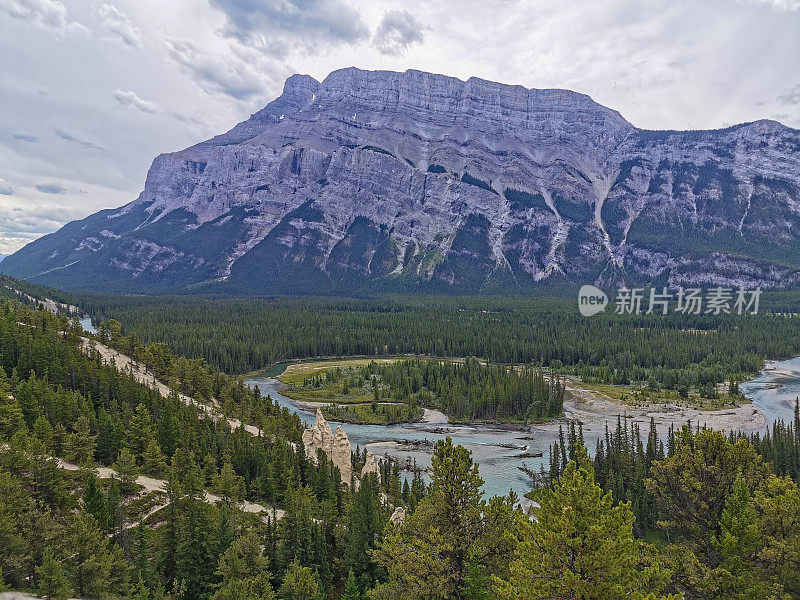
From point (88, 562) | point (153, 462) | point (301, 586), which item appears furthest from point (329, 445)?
point (88, 562)

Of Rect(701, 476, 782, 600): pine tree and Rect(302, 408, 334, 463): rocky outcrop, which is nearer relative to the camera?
Rect(701, 476, 782, 600): pine tree

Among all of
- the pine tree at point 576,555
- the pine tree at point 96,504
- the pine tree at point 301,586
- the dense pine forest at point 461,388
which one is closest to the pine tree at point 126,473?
the pine tree at point 96,504

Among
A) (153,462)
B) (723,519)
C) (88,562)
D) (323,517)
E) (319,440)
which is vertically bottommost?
(323,517)

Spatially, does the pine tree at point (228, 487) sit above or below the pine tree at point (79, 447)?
below

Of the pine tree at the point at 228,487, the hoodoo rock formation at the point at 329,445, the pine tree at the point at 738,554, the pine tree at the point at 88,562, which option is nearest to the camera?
the pine tree at the point at 738,554

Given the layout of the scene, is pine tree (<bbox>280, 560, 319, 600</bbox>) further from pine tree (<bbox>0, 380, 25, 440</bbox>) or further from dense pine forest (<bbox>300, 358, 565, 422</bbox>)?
dense pine forest (<bbox>300, 358, 565, 422</bbox>)

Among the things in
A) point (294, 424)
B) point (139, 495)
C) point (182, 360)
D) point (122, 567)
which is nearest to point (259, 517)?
point (139, 495)

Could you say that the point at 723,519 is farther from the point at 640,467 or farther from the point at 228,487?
the point at 228,487

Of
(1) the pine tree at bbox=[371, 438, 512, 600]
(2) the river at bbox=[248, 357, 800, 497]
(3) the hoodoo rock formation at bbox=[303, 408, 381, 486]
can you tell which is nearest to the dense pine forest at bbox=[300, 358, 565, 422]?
(2) the river at bbox=[248, 357, 800, 497]

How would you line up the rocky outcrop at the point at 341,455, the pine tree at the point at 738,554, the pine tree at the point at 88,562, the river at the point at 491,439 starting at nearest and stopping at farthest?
the pine tree at the point at 738,554 < the pine tree at the point at 88,562 < the rocky outcrop at the point at 341,455 < the river at the point at 491,439

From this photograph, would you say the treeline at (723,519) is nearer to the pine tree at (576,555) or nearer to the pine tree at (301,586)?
the pine tree at (576,555)
